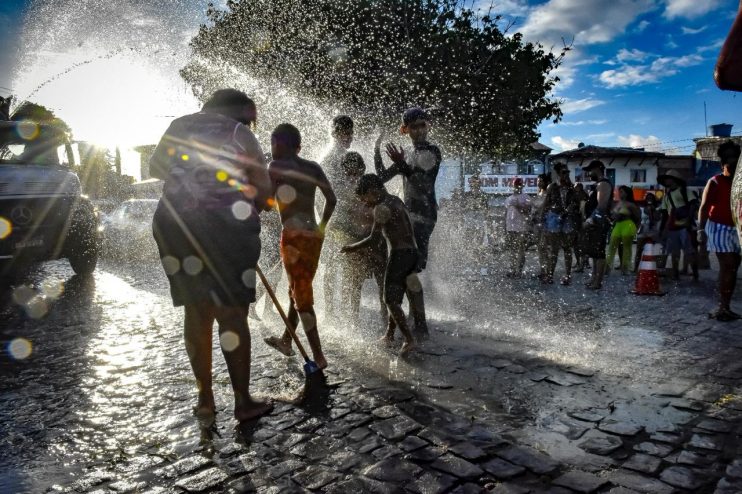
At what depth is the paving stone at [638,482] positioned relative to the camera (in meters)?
2.28

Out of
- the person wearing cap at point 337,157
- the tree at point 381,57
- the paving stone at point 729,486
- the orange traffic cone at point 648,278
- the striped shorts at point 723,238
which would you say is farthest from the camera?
the tree at point 381,57

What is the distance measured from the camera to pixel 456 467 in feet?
8.16

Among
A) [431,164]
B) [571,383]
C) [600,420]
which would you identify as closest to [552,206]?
[431,164]

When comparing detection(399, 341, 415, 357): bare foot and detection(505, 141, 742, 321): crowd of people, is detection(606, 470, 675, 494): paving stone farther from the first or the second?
detection(505, 141, 742, 321): crowd of people

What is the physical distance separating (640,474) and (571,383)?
126 cm

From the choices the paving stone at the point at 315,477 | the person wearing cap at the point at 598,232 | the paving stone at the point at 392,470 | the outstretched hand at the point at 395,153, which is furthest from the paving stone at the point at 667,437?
the person wearing cap at the point at 598,232

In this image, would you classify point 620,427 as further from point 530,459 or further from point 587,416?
point 530,459

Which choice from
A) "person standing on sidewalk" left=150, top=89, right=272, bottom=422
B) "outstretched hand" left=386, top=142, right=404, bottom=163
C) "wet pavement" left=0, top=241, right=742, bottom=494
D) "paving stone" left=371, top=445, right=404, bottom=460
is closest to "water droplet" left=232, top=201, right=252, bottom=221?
"person standing on sidewalk" left=150, top=89, right=272, bottom=422

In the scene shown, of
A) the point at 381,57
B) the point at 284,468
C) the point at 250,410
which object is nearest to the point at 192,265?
the point at 250,410

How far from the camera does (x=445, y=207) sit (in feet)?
61.1

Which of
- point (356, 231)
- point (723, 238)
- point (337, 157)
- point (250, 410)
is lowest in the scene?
point (250, 410)

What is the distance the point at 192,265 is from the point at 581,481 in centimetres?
234

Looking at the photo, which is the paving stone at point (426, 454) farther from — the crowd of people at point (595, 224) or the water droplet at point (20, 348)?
the crowd of people at point (595, 224)

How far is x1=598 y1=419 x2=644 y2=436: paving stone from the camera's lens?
2865 mm
